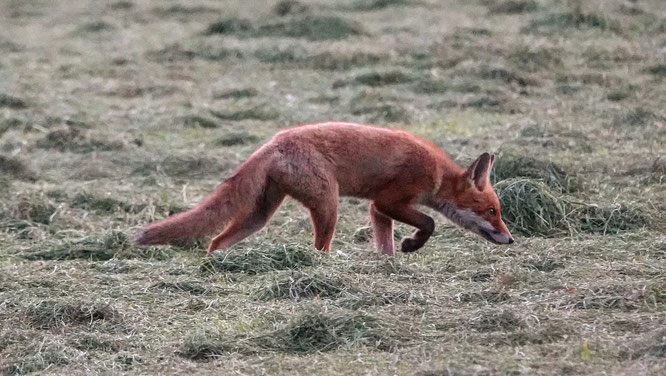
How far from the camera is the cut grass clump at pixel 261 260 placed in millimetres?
8688

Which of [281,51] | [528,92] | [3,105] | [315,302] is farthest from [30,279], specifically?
[281,51]

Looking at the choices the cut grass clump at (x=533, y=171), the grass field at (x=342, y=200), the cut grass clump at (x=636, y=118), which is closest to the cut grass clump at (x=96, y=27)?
the grass field at (x=342, y=200)

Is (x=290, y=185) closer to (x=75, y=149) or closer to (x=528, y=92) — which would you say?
(x=75, y=149)

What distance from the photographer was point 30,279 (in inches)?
337

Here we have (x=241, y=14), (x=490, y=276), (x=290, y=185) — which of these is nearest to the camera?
(x=490, y=276)

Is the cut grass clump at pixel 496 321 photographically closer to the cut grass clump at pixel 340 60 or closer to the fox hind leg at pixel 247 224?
the fox hind leg at pixel 247 224

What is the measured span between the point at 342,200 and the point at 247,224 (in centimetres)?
203

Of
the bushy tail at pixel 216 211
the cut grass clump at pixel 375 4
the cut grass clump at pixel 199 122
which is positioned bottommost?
the cut grass clump at pixel 375 4

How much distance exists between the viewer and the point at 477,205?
376 inches

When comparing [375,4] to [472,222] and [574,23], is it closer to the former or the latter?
[574,23]

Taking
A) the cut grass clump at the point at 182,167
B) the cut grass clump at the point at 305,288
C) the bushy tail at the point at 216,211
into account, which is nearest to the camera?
the cut grass clump at the point at 305,288

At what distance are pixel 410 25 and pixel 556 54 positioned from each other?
3465 millimetres

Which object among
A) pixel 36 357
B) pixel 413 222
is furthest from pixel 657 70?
pixel 36 357

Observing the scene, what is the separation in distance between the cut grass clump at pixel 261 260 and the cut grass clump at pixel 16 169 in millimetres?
3878
